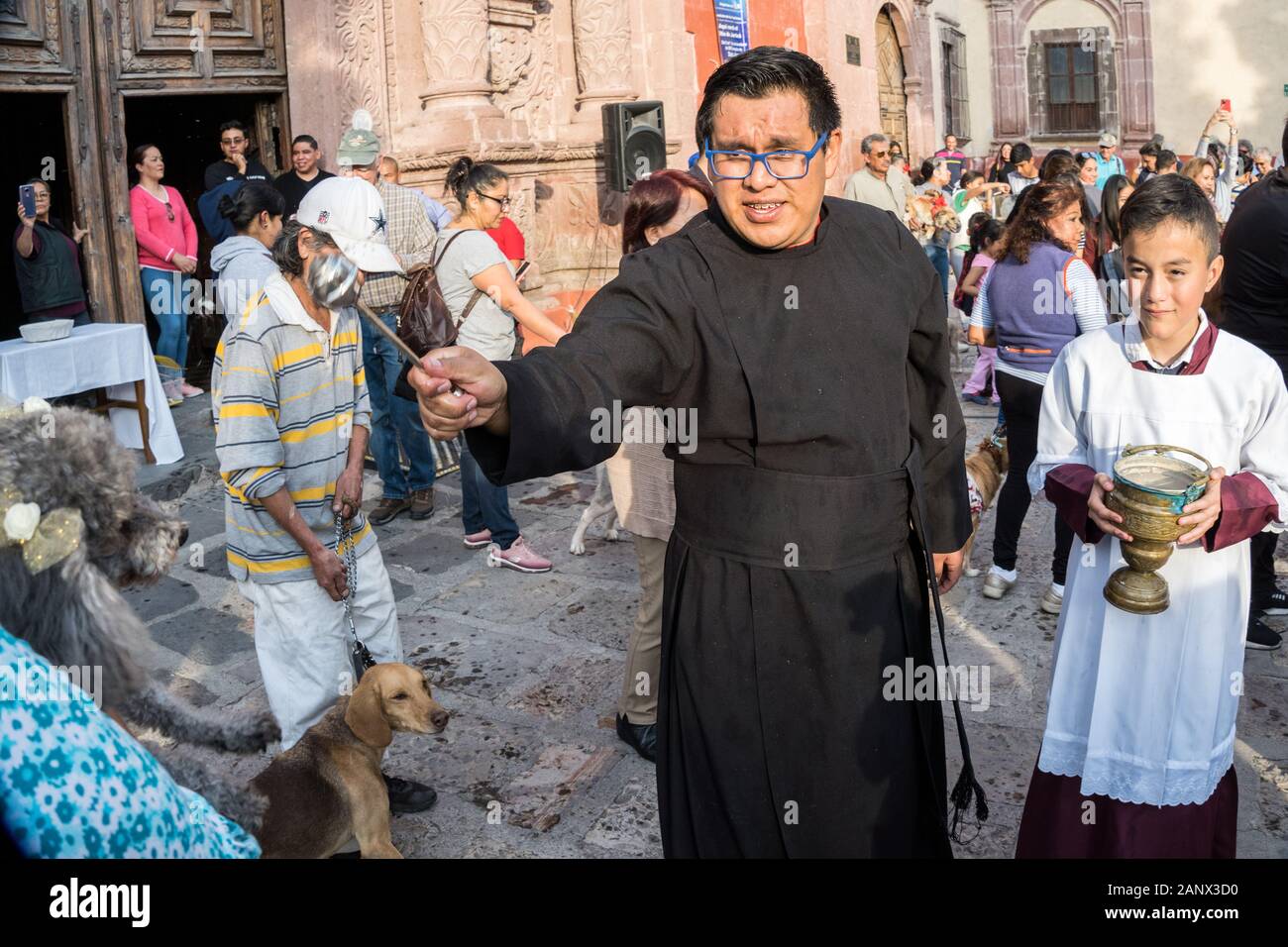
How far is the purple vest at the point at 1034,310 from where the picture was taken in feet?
18.4

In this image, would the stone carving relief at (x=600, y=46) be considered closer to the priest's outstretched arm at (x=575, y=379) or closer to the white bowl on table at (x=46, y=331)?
the white bowl on table at (x=46, y=331)

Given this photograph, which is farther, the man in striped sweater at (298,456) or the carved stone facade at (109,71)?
the carved stone facade at (109,71)

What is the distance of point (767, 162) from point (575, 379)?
70cm

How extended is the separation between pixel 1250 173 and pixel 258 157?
1642 centimetres

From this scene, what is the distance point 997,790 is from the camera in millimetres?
4035

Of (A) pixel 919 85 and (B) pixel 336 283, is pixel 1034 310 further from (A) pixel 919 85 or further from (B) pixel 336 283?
(A) pixel 919 85

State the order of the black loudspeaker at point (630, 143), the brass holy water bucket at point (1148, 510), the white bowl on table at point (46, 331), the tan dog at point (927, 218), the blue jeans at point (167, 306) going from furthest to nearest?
the tan dog at point (927, 218) < the black loudspeaker at point (630, 143) < the blue jeans at point (167, 306) < the white bowl on table at point (46, 331) < the brass holy water bucket at point (1148, 510)

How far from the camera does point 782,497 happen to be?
2438mm

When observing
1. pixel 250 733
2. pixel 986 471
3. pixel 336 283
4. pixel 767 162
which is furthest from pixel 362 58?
pixel 336 283

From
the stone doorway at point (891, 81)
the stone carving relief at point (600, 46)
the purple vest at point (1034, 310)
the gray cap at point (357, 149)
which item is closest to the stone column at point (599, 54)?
the stone carving relief at point (600, 46)

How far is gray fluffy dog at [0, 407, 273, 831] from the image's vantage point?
193 centimetres

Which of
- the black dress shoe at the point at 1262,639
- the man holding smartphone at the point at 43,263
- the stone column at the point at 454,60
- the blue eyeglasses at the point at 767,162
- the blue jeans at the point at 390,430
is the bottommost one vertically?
the black dress shoe at the point at 1262,639

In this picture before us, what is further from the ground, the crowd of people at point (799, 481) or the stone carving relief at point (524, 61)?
the stone carving relief at point (524, 61)
